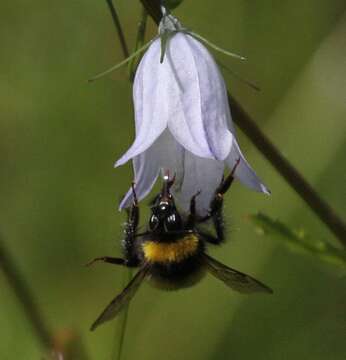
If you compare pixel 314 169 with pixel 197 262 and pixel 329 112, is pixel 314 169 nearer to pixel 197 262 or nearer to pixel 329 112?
pixel 329 112

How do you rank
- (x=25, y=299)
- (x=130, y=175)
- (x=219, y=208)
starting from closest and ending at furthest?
(x=219, y=208) < (x=25, y=299) < (x=130, y=175)

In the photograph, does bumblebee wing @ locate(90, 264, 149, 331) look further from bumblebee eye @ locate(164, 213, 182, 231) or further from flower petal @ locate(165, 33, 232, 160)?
flower petal @ locate(165, 33, 232, 160)

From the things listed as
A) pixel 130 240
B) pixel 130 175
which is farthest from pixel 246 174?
pixel 130 175

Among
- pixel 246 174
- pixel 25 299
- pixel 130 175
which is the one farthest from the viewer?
pixel 130 175

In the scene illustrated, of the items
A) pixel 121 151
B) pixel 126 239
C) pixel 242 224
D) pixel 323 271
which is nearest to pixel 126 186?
pixel 121 151

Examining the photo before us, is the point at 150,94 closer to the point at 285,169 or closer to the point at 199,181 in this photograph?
the point at 199,181

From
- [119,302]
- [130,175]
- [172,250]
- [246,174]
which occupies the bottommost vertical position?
[130,175]

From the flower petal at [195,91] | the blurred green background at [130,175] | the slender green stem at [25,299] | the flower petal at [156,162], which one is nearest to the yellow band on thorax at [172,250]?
the flower petal at [156,162]
